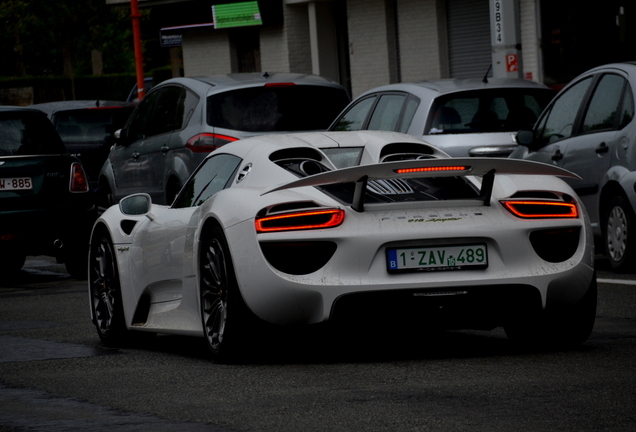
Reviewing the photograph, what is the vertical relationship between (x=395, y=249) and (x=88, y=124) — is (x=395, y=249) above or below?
above

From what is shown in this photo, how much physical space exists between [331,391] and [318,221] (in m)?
0.96

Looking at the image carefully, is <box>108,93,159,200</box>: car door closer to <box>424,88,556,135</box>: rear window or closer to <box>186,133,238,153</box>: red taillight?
<box>186,133,238,153</box>: red taillight

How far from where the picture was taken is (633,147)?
10680 millimetres

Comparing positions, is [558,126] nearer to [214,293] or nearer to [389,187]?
[389,187]

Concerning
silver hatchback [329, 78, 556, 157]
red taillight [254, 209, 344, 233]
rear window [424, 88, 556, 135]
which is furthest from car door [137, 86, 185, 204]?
red taillight [254, 209, 344, 233]

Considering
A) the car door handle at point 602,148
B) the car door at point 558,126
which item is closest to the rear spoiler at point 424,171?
the car door handle at point 602,148

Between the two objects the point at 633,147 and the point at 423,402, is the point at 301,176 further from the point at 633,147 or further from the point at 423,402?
the point at 633,147

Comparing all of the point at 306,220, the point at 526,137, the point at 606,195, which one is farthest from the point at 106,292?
the point at 606,195

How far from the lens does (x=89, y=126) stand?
20656mm

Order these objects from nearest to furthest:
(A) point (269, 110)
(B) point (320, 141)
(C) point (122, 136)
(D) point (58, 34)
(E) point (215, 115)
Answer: (B) point (320, 141) → (E) point (215, 115) → (A) point (269, 110) → (C) point (122, 136) → (D) point (58, 34)

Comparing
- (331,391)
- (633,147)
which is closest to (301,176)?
(331,391)

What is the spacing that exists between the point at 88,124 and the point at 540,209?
1461 centimetres

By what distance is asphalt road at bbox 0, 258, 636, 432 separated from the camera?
204 inches

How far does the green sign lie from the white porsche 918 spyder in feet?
82.9
